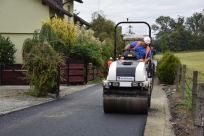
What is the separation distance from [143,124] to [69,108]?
3.46m

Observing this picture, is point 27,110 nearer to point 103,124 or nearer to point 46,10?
point 103,124

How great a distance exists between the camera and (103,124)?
979cm

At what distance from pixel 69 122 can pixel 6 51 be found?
17.0 m

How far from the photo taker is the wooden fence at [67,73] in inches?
857

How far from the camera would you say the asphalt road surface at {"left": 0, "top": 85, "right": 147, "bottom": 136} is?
344 inches

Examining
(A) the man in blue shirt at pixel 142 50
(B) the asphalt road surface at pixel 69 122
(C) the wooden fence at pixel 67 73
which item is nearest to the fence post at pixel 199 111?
(B) the asphalt road surface at pixel 69 122

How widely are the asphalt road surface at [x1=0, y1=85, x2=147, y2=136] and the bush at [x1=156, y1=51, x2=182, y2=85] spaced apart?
11053mm

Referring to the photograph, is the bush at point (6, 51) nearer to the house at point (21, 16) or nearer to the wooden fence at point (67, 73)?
the house at point (21, 16)

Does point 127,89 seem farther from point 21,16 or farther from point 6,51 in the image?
point 21,16

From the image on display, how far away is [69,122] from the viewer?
995 centimetres

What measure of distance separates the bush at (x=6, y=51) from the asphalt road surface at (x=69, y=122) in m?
13.6

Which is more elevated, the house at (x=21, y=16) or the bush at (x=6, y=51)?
the house at (x=21, y=16)

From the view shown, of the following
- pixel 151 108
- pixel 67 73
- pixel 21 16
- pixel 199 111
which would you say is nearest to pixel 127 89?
pixel 151 108

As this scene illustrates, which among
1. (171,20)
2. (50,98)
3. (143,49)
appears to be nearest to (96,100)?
(50,98)
